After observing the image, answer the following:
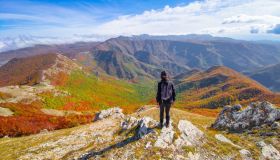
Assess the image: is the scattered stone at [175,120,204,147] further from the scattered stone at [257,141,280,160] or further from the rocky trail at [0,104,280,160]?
the scattered stone at [257,141,280,160]

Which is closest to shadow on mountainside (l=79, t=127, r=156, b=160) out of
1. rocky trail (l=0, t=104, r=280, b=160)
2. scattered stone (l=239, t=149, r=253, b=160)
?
rocky trail (l=0, t=104, r=280, b=160)

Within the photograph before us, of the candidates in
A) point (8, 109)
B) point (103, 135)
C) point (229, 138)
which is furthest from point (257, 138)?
point (8, 109)

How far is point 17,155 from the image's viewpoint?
131 feet

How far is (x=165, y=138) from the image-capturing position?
30.6m

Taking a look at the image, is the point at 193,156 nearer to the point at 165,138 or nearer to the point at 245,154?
the point at 165,138

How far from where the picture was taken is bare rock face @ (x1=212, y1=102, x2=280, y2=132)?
48.3m

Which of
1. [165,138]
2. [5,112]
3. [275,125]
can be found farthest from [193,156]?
[5,112]

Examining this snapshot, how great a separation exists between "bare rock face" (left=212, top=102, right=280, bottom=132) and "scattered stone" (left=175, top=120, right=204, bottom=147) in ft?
55.8

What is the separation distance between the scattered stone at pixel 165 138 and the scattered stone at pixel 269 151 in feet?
43.4

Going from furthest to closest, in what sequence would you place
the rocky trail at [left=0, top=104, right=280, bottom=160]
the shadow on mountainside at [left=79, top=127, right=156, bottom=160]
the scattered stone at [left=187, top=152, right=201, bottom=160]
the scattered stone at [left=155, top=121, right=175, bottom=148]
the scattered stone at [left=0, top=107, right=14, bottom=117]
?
the scattered stone at [left=0, top=107, right=14, bottom=117]
the shadow on mountainside at [left=79, top=127, right=156, bottom=160]
the scattered stone at [left=155, top=121, right=175, bottom=148]
the rocky trail at [left=0, top=104, right=280, bottom=160]
the scattered stone at [left=187, top=152, right=201, bottom=160]

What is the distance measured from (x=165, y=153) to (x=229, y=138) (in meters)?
15.0

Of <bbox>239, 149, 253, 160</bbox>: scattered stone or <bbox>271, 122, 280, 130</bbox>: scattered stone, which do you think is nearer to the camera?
<bbox>239, 149, 253, 160</bbox>: scattered stone

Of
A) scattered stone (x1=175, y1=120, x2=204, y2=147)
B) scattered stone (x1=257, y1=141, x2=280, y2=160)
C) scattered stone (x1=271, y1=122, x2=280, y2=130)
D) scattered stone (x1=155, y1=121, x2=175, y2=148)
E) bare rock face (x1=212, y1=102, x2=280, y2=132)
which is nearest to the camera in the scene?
scattered stone (x1=155, y1=121, x2=175, y2=148)

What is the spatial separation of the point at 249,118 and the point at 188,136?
23357 millimetres
